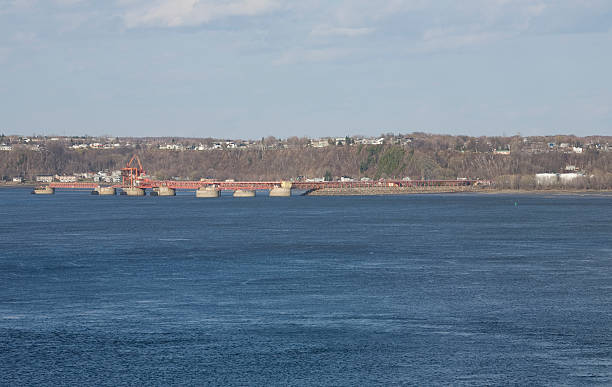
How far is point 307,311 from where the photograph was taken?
32.9 metres

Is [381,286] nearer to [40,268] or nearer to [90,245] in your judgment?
[40,268]

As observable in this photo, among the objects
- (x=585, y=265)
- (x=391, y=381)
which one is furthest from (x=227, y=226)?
(x=391, y=381)

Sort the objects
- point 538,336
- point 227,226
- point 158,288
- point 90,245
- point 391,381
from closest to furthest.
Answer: point 391,381 → point 538,336 → point 158,288 → point 90,245 → point 227,226

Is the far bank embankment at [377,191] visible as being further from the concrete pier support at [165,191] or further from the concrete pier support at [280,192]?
the concrete pier support at [165,191]

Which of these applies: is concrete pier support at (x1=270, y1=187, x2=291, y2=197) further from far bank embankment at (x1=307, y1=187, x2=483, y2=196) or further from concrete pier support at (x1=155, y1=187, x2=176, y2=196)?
concrete pier support at (x1=155, y1=187, x2=176, y2=196)

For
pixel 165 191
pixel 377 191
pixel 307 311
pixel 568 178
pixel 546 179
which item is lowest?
pixel 165 191

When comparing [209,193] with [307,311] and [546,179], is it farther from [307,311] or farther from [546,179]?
[307,311]

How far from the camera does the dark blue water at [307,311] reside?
2514 cm

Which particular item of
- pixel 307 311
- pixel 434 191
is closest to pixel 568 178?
pixel 434 191

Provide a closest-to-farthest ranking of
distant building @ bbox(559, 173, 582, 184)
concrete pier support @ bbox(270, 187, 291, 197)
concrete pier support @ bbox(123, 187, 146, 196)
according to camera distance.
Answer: concrete pier support @ bbox(270, 187, 291, 197)
distant building @ bbox(559, 173, 582, 184)
concrete pier support @ bbox(123, 187, 146, 196)

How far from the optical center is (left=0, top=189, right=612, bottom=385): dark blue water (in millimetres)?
25141

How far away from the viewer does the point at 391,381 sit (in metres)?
24.1

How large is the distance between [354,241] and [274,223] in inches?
886

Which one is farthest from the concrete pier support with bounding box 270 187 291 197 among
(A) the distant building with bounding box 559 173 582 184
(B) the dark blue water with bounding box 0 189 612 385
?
(B) the dark blue water with bounding box 0 189 612 385
